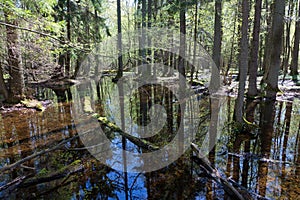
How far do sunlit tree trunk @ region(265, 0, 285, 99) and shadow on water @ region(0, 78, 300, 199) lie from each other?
9.64ft

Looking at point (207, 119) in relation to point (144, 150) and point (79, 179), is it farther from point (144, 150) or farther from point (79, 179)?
point (79, 179)

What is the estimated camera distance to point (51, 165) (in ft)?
15.0

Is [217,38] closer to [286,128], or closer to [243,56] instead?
[243,56]

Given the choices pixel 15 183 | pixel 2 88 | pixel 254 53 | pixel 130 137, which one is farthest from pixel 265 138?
pixel 2 88

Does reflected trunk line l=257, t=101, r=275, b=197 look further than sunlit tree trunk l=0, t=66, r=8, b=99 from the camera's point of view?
No

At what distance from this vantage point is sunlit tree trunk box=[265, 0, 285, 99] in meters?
10.2

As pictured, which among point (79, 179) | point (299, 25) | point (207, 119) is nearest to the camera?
point (79, 179)

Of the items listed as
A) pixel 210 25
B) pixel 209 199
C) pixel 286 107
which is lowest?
pixel 209 199

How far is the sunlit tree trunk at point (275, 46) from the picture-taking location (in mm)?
10219

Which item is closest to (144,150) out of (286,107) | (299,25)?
(286,107)

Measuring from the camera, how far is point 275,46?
10578 mm

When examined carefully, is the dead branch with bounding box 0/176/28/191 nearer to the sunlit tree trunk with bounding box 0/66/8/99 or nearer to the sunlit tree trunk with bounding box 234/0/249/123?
the sunlit tree trunk with bounding box 234/0/249/123

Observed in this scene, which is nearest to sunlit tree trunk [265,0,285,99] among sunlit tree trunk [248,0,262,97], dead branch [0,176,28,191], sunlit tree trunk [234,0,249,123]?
sunlit tree trunk [248,0,262,97]

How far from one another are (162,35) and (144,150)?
476 inches
